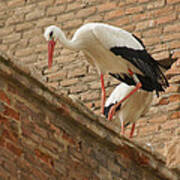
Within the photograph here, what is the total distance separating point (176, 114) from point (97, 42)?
209cm

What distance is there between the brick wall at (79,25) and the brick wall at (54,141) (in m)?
2.45

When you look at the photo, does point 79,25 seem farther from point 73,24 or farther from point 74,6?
point 74,6

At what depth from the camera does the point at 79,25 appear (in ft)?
40.6

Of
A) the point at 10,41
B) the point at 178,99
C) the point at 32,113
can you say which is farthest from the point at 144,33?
the point at 32,113

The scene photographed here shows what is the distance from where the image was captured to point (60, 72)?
39.8ft

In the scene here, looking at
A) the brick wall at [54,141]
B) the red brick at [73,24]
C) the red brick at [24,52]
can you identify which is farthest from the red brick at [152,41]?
the brick wall at [54,141]

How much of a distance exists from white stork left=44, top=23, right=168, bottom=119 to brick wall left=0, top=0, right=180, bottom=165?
4.70 feet

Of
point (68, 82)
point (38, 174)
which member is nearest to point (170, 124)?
point (68, 82)

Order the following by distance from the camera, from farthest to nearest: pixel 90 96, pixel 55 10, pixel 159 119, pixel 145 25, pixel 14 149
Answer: pixel 55 10
pixel 145 25
pixel 90 96
pixel 159 119
pixel 14 149

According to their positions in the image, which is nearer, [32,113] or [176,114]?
[32,113]

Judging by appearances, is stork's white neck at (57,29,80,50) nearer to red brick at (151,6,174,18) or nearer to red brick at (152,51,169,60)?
red brick at (152,51,169,60)

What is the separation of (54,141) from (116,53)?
1906 millimetres

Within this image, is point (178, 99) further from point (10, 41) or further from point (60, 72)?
point (10, 41)

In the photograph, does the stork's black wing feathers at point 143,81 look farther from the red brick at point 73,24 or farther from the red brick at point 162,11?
the red brick at point 73,24
